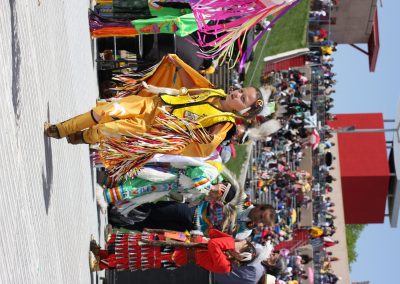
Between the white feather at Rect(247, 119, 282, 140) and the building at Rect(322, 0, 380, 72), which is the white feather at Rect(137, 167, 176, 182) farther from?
the building at Rect(322, 0, 380, 72)

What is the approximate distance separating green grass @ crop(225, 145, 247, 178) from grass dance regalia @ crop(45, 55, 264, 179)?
9853 millimetres

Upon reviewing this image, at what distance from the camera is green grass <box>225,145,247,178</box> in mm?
17938

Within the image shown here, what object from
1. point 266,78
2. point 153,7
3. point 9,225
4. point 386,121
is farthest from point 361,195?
point 9,225

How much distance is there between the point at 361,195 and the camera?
32656mm

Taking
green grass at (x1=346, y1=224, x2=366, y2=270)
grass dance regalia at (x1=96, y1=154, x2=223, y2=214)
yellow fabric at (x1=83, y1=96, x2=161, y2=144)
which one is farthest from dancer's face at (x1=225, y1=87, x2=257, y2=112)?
green grass at (x1=346, y1=224, x2=366, y2=270)

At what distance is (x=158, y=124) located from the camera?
25.6 ft

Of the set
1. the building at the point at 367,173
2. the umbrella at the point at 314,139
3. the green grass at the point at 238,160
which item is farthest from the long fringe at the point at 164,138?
the building at the point at 367,173

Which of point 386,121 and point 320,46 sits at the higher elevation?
point 320,46

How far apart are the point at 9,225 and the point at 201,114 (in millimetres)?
2883

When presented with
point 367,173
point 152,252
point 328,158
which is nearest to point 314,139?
point 328,158

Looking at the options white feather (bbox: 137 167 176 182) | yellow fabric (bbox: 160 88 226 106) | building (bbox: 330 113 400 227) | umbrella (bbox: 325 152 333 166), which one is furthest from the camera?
building (bbox: 330 113 400 227)

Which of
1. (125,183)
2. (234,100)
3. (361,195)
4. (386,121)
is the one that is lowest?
(361,195)

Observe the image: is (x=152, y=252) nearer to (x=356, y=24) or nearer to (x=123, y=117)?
(x=123, y=117)

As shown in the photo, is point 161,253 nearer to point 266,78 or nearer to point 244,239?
point 244,239
